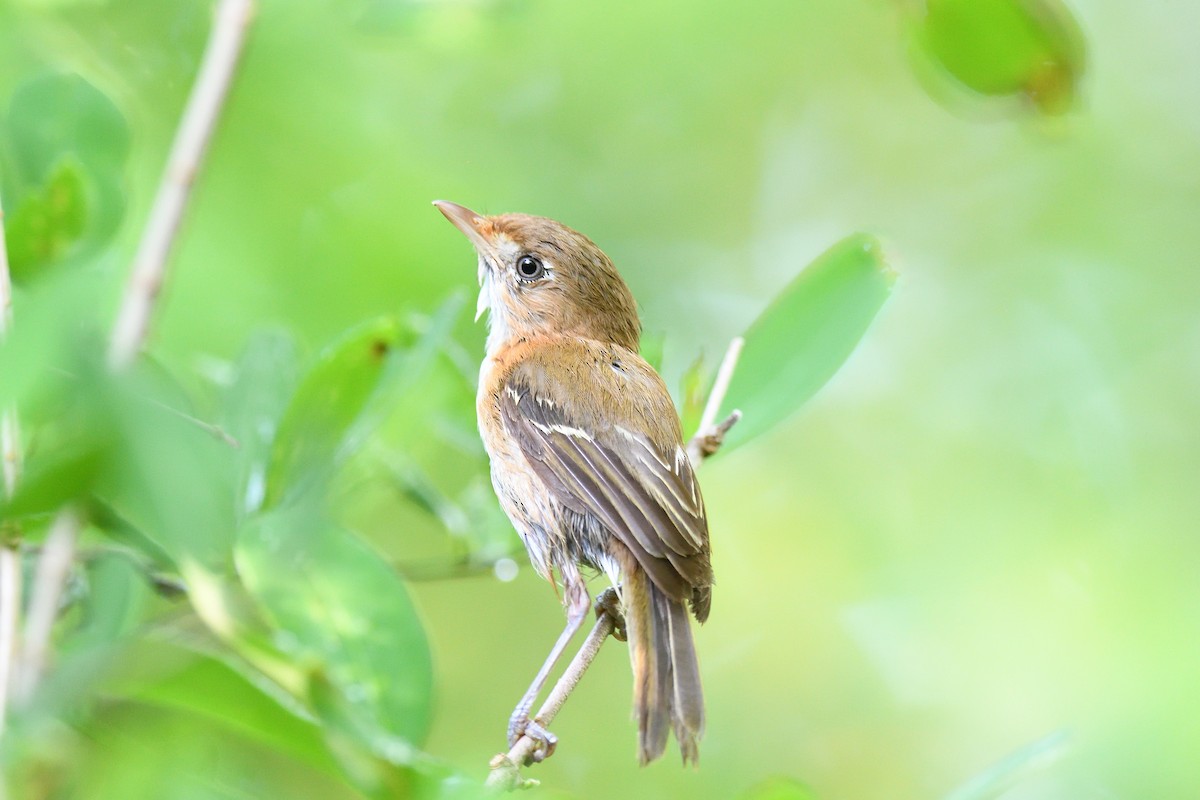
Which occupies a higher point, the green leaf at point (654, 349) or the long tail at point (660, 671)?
the green leaf at point (654, 349)

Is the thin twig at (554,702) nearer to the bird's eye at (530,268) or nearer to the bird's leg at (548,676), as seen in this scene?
the bird's leg at (548,676)

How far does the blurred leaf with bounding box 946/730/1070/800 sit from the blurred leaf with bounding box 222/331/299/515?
0.93m

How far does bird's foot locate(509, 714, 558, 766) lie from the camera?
72.6 inches

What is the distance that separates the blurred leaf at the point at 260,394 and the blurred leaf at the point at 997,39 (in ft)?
3.55

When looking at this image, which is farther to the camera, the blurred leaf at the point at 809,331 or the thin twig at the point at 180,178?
the blurred leaf at the point at 809,331

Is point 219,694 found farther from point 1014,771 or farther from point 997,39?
point 997,39

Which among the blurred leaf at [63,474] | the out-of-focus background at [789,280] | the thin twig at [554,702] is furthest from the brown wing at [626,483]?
the blurred leaf at [63,474]

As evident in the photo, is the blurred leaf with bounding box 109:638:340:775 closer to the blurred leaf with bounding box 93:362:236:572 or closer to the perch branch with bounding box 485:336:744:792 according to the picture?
the blurred leaf with bounding box 93:362:236:572

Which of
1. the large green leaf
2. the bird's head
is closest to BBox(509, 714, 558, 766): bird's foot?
the large green leaf

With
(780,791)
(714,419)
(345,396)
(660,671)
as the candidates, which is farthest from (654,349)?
(780,791)

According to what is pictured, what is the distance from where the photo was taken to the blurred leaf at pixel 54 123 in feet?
6.03

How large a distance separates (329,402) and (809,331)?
0.86 metres

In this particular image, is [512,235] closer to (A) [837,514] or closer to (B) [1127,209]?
(A) [837,514]

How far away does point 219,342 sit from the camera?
3447mm
